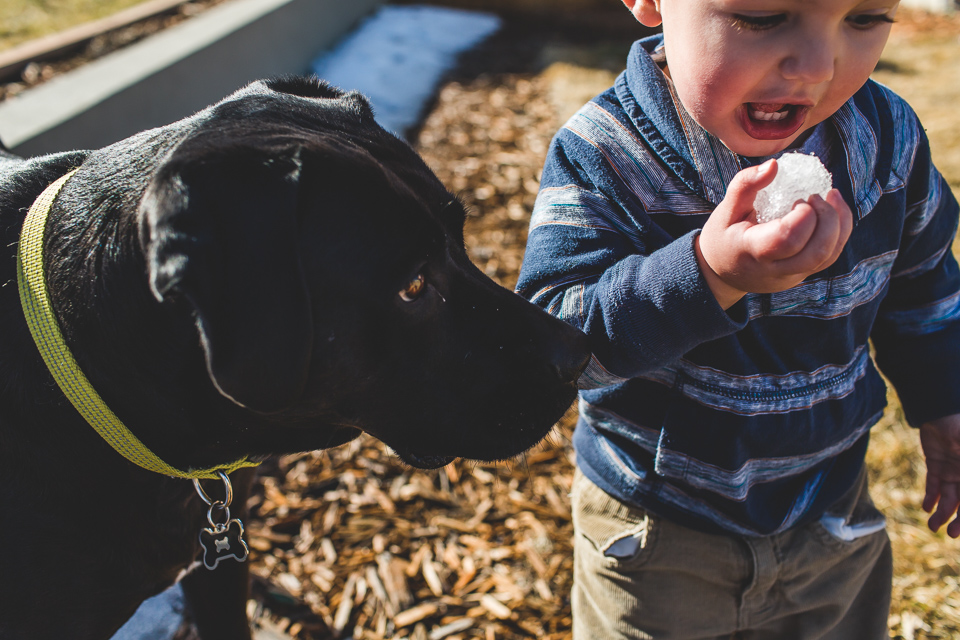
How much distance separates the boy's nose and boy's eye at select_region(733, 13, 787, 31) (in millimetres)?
62

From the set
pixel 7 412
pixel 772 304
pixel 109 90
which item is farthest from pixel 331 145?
pixel 109 90

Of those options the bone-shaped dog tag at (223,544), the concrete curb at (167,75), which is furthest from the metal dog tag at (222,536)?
the concrete curb at (167,75)

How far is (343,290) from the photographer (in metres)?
1.58

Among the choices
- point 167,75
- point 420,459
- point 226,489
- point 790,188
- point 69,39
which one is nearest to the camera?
point 790,188

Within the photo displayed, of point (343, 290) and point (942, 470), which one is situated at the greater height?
point (343, 290)

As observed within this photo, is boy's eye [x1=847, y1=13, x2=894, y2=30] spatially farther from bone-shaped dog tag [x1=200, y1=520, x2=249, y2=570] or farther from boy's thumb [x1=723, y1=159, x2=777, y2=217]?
bone-shaped dog tag [x1=200, y1=520, x2=249, y2=570]

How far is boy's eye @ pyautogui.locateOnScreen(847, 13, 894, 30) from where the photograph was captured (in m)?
1.46

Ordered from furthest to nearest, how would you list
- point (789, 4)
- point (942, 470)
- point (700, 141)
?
point (942, 470), point (700, 141), point (789, 4)

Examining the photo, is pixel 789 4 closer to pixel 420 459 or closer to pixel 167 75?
pixel 420 459

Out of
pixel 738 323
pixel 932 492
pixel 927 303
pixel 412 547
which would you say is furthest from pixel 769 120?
pixel 412 547

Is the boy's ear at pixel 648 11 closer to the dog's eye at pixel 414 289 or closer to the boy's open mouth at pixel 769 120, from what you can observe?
the boy's open mouth at pixel 769 120

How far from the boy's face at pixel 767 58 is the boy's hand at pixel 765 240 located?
248 mm

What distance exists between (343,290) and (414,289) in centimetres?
17

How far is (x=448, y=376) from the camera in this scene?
1.76m
